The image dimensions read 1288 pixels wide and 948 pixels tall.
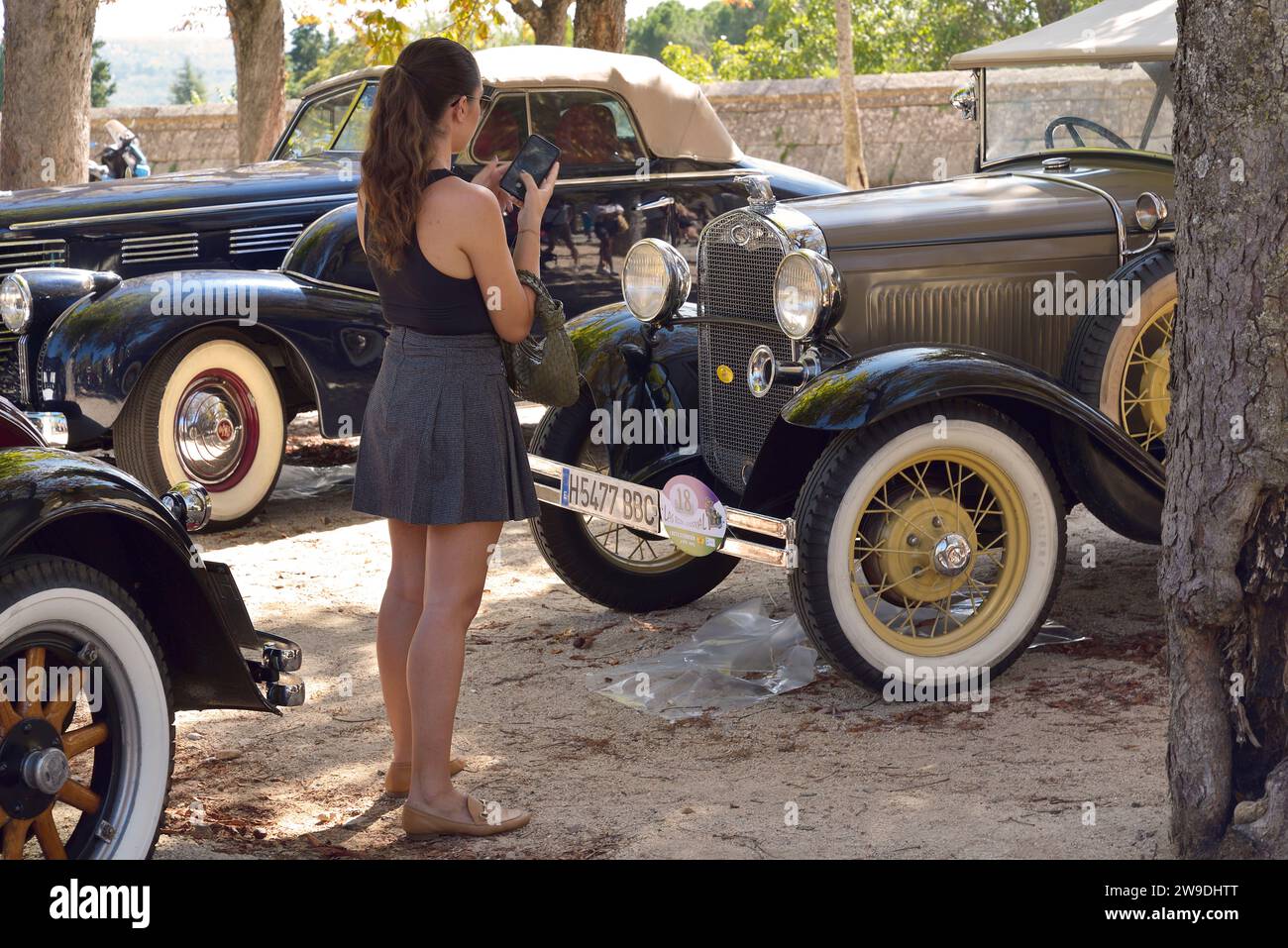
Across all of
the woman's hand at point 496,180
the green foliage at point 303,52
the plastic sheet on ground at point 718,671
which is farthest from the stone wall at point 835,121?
the green foliage at point 303,52

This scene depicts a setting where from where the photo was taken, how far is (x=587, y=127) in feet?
25.3

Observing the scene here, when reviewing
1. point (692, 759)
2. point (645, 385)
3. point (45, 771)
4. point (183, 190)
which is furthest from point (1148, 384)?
point (183, 190)

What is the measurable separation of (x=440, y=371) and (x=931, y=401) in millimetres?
1545

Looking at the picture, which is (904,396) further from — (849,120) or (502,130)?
(849,120)

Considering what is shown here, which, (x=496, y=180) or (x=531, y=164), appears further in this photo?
(x=496, y=180)

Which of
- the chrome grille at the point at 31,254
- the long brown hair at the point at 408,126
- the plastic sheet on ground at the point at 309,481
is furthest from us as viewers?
the plastic sheet on ground at the point at 309,481

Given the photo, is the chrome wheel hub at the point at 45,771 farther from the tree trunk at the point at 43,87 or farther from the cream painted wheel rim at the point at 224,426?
the tree trunk at the point at 43,87

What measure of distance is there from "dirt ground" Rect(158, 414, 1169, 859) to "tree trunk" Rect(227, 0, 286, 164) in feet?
29.1

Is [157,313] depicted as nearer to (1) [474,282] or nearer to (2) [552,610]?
(2) [552,610]

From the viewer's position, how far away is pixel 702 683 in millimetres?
4367

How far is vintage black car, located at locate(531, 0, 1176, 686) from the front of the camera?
403 cm

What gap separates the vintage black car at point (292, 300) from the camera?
6207 mm

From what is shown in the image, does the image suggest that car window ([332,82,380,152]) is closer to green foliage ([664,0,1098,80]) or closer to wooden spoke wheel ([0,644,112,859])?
wooden spoke wheel ([0,644,112,859])

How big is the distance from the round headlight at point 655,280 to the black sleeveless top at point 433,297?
5.76ft
